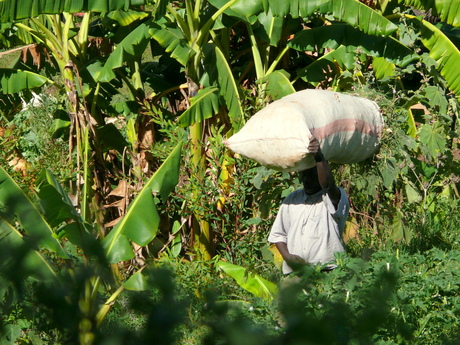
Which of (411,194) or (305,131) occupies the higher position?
(305,131)

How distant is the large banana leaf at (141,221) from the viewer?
5.45 meters

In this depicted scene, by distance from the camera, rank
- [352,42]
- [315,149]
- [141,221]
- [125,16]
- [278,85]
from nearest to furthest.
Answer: [315,149] → [141,221] → [278,85] → [352,42] → [125,16]

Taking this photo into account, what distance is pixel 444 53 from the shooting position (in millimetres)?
7793

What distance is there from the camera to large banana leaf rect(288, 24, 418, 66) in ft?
25.0

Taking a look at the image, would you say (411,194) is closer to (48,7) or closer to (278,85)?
(278,85)

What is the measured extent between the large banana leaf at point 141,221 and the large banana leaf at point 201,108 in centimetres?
100

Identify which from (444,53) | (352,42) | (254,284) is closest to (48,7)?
(352,42)

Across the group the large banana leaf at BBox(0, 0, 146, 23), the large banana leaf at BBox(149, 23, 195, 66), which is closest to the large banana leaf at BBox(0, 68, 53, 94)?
the large banana leaf at BBox(0, 0, 146, 23)

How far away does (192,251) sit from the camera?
770 cm

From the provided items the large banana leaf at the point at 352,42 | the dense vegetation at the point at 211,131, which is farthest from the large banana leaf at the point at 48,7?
the large banana leaf at the point at 352,42

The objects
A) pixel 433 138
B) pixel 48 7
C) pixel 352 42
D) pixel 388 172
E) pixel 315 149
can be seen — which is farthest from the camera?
pixel 352 42

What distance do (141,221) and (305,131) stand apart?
1700mm

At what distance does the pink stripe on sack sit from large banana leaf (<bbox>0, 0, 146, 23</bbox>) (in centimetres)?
278

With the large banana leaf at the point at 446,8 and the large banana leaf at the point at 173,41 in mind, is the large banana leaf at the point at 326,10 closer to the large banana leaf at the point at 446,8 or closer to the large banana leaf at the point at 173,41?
the large banana leaf at the point at 173,41
